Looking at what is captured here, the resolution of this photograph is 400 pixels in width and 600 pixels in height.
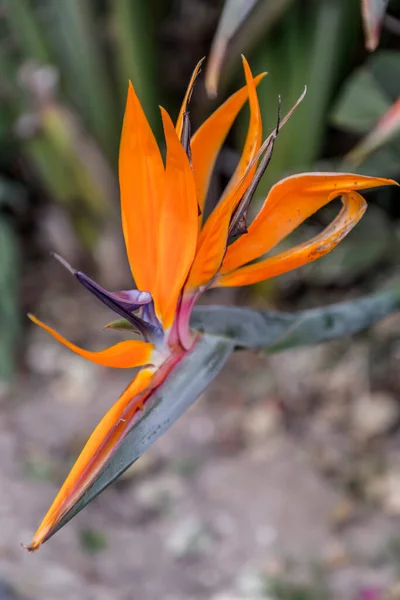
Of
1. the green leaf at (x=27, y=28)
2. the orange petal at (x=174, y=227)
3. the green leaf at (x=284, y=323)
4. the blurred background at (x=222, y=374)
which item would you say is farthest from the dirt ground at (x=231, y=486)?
the green leaf at (x=27, y=28)

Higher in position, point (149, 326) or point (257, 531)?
point (149, 326)

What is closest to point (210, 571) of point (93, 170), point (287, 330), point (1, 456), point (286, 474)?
point (286, 474)

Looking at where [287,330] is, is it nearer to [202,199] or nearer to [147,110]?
[202,199]

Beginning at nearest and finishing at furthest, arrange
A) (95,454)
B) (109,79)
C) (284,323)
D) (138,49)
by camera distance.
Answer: (95,454) → (284,323) → (138,49) → (109,79)

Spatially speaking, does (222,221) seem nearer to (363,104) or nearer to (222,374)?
(363,104)

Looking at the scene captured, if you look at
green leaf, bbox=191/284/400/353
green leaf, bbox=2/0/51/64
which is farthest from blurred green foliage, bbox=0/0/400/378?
green leaf, bbox=191/284/400/353

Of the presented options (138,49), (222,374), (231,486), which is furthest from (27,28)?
(231,486)

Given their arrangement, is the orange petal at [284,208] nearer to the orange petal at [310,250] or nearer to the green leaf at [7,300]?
the orange petal at [310,250]
